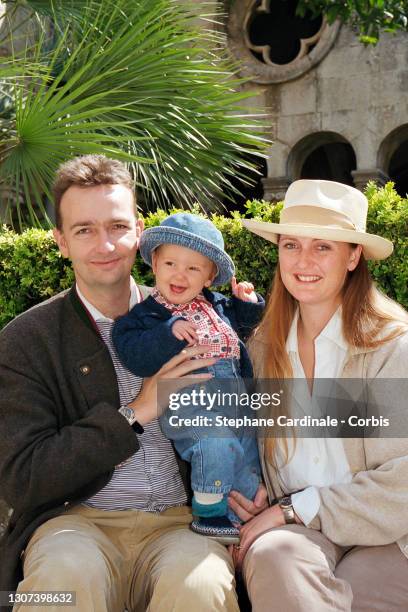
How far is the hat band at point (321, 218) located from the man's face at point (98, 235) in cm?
68

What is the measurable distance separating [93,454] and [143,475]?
0.30m

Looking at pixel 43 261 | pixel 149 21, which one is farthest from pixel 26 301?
pixel 149 21

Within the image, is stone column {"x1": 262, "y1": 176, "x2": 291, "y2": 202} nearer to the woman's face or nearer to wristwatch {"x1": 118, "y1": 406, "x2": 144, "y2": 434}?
the woman's face

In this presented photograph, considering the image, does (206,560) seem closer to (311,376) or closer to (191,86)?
(311,376)

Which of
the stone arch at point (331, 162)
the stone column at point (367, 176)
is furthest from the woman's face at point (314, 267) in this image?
the stone arch at point (331, 162)

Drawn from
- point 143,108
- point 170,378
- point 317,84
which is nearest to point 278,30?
point 317,84

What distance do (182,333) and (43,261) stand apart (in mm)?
2417

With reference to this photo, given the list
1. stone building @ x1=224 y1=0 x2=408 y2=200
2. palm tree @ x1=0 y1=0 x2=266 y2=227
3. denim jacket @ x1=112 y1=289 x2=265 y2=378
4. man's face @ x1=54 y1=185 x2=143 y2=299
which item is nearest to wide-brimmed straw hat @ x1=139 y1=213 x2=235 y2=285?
man's face @ x1=54 y1=185 x2=143 y2=299

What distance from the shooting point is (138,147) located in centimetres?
585

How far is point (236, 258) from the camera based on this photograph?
4.43 metres

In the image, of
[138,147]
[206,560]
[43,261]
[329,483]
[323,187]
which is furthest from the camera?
[138,147]

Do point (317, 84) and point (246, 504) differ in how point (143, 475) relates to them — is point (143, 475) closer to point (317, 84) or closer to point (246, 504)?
point (246, 504)


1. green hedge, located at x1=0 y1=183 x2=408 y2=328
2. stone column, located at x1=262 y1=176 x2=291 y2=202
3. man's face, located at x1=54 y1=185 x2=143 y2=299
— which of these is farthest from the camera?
stone column, located at x1=262 y1=176 x2=291 y2=202

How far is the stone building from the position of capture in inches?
421
